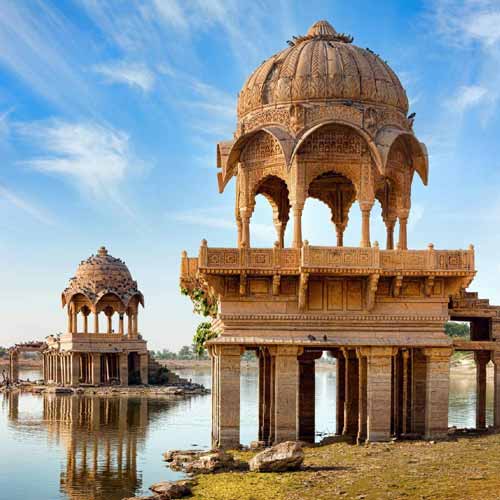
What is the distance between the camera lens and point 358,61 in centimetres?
2384

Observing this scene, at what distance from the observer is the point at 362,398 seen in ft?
77.5

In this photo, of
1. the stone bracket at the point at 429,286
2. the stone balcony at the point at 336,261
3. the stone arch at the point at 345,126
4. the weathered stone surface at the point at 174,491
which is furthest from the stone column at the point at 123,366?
the weathered stone surface at the point at 174,491

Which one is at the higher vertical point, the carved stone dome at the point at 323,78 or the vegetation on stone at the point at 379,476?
the carved stone dome at the point at 323,78

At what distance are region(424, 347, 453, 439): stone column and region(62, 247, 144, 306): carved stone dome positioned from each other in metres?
47.5

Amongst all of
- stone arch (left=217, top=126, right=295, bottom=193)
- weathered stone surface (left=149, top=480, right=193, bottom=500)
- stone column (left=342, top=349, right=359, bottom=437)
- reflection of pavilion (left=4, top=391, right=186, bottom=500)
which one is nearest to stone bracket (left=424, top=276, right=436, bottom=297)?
stone column (left=342, top=349, right=359, bottom=437)

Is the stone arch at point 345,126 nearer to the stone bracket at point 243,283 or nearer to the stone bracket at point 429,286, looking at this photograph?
the stone bracket at point 429,286

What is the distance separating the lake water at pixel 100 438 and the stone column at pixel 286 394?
9.16 feet

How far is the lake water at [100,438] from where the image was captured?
74.2 ft

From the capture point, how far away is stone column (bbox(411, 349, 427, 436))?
24.3 m

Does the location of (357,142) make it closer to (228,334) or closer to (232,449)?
(228,334)

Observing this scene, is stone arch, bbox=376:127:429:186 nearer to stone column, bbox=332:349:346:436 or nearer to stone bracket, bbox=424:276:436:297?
stone bracket, bbox=424:276:436:297

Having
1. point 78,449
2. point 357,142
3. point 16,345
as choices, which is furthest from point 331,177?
point 16,345

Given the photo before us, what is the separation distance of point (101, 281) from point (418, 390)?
154ft

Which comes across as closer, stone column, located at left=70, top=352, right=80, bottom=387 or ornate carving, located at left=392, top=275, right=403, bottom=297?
ornate carving, located at left=392, top=275, right=403, bottom=297
